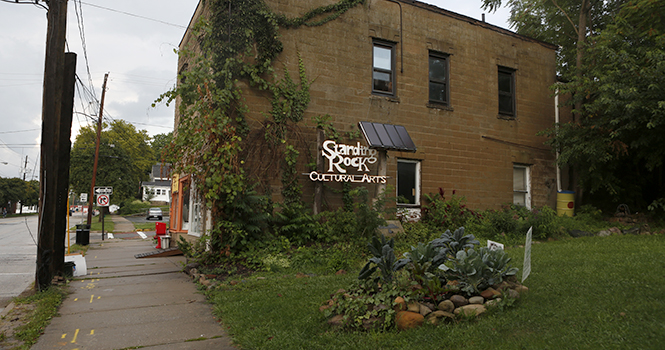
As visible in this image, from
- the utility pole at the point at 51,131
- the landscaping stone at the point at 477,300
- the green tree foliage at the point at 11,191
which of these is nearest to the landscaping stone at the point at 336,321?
the landscaping stone at the point at 477,300

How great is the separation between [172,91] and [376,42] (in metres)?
5.82

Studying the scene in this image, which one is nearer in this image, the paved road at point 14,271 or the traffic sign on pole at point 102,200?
the paved road at point 14,271

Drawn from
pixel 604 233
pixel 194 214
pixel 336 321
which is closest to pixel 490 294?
pixel 336 321

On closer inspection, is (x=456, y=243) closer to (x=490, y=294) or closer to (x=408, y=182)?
(x=490, y=294)

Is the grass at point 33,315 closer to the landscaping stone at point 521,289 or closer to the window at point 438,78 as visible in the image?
the landscaping stone at point 521,289

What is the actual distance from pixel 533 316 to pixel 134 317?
4.98 meters

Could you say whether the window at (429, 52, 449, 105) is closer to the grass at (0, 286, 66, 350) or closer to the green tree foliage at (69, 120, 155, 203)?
the grass at (0, 286, 66, 350)

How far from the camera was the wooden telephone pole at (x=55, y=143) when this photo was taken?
7.66m

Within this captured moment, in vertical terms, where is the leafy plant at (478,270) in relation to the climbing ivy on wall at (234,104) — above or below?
below

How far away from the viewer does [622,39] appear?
11.6 m

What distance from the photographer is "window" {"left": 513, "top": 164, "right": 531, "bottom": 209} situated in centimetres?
1377

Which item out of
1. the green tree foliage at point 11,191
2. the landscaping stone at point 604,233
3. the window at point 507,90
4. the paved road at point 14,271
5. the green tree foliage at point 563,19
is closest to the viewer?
the paved road at point 14,271

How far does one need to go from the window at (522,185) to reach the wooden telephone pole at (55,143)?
40.7 feet

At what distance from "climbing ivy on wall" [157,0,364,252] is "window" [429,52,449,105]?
3725mm
